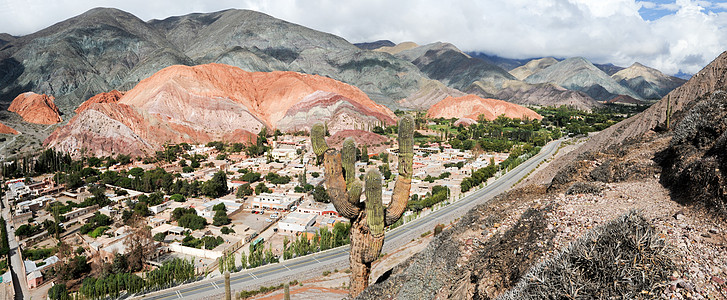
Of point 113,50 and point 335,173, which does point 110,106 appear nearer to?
point 335,173

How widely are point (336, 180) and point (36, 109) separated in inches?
4302

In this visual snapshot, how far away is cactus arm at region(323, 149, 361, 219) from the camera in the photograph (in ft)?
35.0

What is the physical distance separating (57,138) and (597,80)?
729 feet

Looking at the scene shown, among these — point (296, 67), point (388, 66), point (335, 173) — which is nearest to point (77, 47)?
point (296, 67)

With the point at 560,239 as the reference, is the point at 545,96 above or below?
above

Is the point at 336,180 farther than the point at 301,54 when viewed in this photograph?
No

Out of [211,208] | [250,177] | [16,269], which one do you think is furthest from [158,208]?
[250,177]

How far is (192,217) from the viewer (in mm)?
32375

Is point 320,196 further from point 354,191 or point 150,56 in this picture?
point 150,56

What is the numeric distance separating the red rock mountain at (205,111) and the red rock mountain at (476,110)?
72.8 feet

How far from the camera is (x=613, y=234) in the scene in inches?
180

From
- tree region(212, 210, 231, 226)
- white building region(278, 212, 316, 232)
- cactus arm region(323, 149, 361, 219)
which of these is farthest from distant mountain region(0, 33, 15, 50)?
cactus arm region(323, 149, 361, 219)

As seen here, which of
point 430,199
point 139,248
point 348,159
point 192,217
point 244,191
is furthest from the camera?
point 244,191

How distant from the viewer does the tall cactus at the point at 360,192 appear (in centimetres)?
1064
